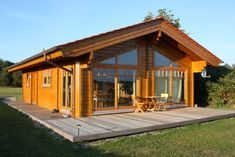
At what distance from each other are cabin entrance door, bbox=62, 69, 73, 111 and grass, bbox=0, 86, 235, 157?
2.79m

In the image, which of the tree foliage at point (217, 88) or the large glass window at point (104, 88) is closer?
the large glass window at point (104, 88)

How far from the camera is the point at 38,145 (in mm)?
7316

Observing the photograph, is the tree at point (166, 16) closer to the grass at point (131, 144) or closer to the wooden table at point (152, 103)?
the wooden table at point (152, 103)

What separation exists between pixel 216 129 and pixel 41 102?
35.5 ft

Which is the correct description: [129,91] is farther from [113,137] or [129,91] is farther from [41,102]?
[41,102]

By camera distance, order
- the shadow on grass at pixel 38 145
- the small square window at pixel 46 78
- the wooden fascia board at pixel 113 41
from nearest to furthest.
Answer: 1. the shadow on grass at pixel 38 145
2. the wooden fascia board at pixel 113 41
3. the small square window at pixel 46 78

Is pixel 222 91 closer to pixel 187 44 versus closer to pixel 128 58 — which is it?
pixel 187 44

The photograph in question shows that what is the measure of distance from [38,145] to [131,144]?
240 centimetres

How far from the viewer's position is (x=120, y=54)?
12.4 meters

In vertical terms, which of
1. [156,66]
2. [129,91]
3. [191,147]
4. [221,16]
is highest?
[221,16]

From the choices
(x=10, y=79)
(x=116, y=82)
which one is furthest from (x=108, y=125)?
(x=10, y=79)

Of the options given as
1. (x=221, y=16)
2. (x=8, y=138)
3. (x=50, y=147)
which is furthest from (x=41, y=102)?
(x=221, y=16)

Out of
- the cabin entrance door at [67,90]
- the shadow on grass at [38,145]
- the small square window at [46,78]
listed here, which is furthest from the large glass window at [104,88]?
the small square window at [46,78]

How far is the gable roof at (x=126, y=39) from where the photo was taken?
1028 centimetres
